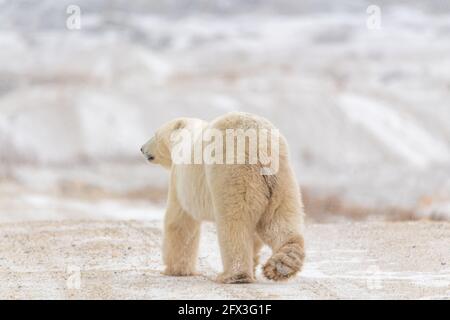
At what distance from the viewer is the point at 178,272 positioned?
31.6 feet

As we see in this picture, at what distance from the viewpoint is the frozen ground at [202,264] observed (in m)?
8.13

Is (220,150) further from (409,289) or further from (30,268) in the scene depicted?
(30,268)

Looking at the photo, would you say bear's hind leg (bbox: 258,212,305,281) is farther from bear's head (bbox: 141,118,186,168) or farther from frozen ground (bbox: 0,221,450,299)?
bear's head (bbox: 141,118,186,168)

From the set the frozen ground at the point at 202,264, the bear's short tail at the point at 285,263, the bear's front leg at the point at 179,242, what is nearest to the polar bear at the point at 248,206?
the bear's short tail at the point at 285,263

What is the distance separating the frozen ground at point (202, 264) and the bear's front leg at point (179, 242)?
0.79 feet

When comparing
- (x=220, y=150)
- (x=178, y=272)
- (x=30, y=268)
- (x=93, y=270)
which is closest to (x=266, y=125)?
(x=220, y=150)

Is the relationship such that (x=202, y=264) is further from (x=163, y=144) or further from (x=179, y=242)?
(x=163, y=144)

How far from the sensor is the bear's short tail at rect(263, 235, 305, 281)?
788 centimetres

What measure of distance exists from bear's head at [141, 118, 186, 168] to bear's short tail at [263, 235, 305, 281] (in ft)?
7.77

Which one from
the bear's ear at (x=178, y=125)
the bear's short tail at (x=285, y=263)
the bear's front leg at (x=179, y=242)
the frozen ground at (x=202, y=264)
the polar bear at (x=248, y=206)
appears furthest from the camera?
the bear's ear at (x=178, y=125)

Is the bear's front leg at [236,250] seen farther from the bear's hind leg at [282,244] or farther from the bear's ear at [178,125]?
the bear's ear at [178,125]

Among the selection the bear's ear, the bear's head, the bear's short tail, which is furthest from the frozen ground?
the bear's ear

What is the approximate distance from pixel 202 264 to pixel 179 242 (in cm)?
110
